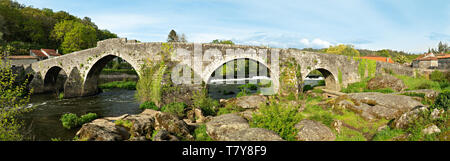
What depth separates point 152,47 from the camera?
1975 centimetres

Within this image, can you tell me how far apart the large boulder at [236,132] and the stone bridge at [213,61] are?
10.2m

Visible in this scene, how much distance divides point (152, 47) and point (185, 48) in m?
3.18

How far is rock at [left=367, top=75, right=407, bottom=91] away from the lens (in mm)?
19062

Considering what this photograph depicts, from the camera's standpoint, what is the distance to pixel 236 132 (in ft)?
24.8

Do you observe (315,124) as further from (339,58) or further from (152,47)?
(339,58)

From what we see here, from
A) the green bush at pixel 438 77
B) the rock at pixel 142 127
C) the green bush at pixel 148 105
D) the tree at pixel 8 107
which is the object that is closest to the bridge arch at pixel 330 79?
the green bush at pixel 438 77

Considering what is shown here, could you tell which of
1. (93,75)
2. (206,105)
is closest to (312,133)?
(206,105)

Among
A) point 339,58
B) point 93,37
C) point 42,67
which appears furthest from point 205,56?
point 93,37

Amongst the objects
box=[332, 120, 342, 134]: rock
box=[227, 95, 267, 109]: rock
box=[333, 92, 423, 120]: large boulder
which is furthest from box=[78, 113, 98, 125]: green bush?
box=[333, 92, 423, 120]: large boulder

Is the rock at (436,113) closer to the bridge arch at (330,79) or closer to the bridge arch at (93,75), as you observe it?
the bridge arch at (330,79)

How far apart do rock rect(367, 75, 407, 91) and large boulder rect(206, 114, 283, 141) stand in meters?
17.2

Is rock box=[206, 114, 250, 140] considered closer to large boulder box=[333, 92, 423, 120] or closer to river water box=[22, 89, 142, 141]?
large boulder box=[333, 92, 423, 120]

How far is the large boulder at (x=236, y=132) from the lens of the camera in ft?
22.1

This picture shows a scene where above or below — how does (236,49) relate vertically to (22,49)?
below
